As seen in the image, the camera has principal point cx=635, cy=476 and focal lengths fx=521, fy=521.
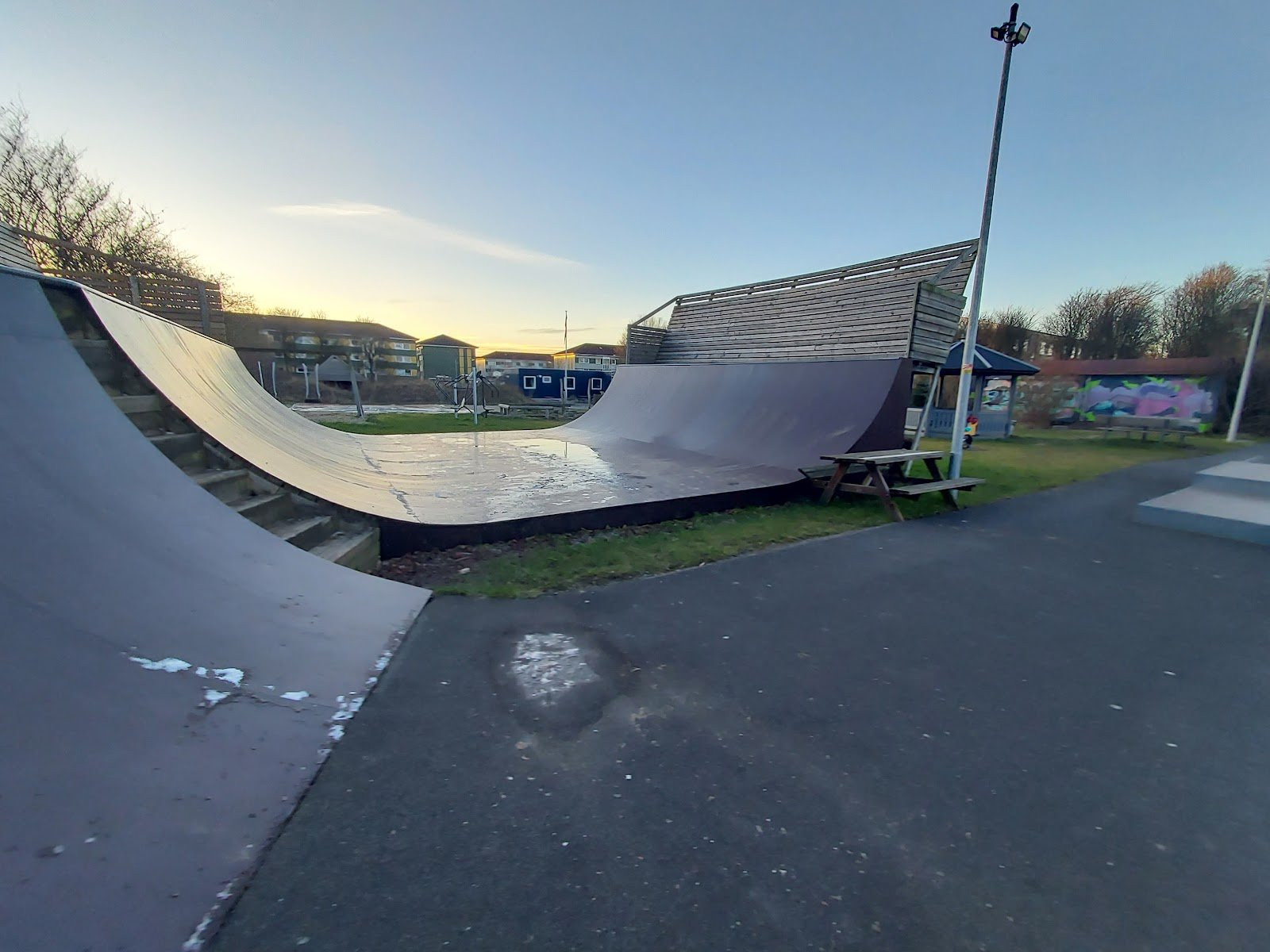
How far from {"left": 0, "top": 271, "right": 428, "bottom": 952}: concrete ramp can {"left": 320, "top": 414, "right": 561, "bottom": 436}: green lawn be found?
936 centimetres

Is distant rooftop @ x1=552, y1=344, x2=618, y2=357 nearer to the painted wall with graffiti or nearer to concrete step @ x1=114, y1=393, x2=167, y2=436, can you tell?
the painted wall with graffiti

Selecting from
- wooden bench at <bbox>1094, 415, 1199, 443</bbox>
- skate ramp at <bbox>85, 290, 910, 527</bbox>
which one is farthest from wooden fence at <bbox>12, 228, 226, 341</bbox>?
wooden bench at <bbox>1094, 415, 1199, 443</bbox>

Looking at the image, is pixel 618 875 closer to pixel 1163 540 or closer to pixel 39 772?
pixel 39 772

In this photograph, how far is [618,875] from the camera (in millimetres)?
1471

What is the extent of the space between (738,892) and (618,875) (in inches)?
13.1

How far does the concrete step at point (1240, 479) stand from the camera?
6430 millimetres

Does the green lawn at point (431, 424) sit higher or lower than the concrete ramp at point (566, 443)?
lower

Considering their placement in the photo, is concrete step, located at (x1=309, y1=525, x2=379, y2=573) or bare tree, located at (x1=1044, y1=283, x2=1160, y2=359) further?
bare tree, located at (x1=1044, y1=283, x2=1160, y2=359)

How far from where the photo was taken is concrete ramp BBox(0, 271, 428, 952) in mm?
1268

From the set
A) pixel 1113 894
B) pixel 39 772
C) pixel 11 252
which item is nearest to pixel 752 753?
pixel 1113 894

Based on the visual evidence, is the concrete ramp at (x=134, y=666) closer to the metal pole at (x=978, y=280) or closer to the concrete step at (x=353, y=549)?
the concrete step at (x=353, y=549)

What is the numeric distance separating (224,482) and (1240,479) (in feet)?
35.6

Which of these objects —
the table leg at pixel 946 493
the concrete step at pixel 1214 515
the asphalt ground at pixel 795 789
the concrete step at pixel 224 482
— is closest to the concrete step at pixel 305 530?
the concrete step at pixel 224 482

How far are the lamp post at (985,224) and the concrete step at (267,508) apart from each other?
24.0 feet
